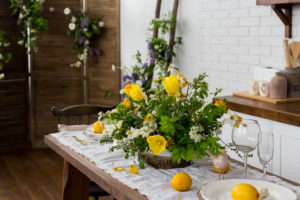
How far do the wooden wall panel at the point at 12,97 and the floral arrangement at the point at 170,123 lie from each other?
146 inches

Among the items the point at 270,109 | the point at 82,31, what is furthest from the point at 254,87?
the point at 82,31

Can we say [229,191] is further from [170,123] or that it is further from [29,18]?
[29,18]

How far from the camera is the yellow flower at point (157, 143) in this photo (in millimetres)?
1604

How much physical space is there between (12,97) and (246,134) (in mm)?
4198

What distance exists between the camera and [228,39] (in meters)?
3.68

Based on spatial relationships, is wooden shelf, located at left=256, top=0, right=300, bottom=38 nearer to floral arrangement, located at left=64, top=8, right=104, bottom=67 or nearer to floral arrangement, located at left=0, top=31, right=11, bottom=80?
floral arrangement, located at left=64, top=8, right=104, bottom=67

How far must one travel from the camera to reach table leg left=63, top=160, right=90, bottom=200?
242 centimetres

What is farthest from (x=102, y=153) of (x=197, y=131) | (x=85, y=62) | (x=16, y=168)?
(x=85, y=62)

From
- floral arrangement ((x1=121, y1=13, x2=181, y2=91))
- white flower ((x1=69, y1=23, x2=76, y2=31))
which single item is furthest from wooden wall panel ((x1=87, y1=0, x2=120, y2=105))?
floral arrangement ((x1=121, y1=13, x2=181, y2=91))

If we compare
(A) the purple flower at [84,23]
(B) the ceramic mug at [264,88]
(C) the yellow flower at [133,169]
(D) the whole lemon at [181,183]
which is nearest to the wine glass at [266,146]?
(D) the whole lemon at [181,183]

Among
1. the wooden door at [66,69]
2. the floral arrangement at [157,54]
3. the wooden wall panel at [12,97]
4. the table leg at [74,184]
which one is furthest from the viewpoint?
the wooden door at [66,69]

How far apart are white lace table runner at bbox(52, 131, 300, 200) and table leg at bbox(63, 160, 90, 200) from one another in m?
0.32

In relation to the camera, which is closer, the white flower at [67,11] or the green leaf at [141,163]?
the green leaf at [141,163]

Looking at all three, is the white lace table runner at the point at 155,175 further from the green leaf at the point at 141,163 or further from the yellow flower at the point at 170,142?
the yellow flower at the point at 170,142
